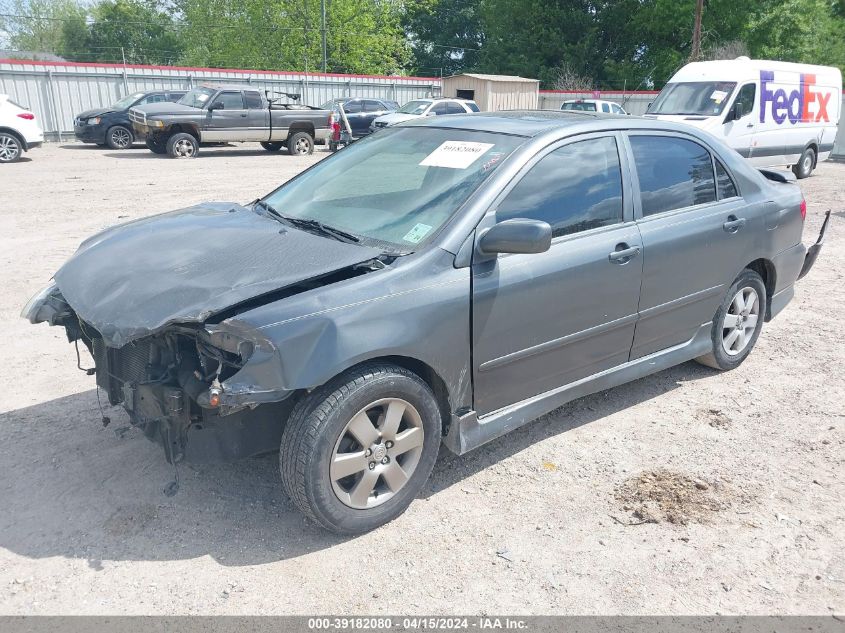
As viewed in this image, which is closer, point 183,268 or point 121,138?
point 183,268

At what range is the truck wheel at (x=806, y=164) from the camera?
54.6ft

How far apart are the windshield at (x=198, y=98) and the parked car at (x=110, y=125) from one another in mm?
1504

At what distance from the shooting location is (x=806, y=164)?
1691 cm

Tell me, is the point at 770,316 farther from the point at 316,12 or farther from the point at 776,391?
the point at 316,12

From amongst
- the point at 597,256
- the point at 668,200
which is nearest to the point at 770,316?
the point at 668,200

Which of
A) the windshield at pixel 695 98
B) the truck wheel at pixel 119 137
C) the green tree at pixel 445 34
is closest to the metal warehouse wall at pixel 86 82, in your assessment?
the truck wheel at pixel 119 137

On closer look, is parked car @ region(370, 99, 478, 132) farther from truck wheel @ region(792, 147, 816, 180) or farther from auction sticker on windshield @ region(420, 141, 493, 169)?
auction sticker on windshield @ region(420, 141, 493, 169)

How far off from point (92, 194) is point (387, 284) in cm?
1097

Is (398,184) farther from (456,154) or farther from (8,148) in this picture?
(8,148)

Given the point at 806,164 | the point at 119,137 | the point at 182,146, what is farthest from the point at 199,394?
the point at 119,137

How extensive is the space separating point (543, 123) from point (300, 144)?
57.3 ft

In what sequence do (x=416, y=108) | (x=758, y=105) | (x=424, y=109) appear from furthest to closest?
(x=416, y=108) < (x=424, y=109) < (x=758, y=105)

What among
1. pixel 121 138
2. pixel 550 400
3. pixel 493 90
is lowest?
pixel 550 400

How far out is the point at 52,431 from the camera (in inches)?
158
